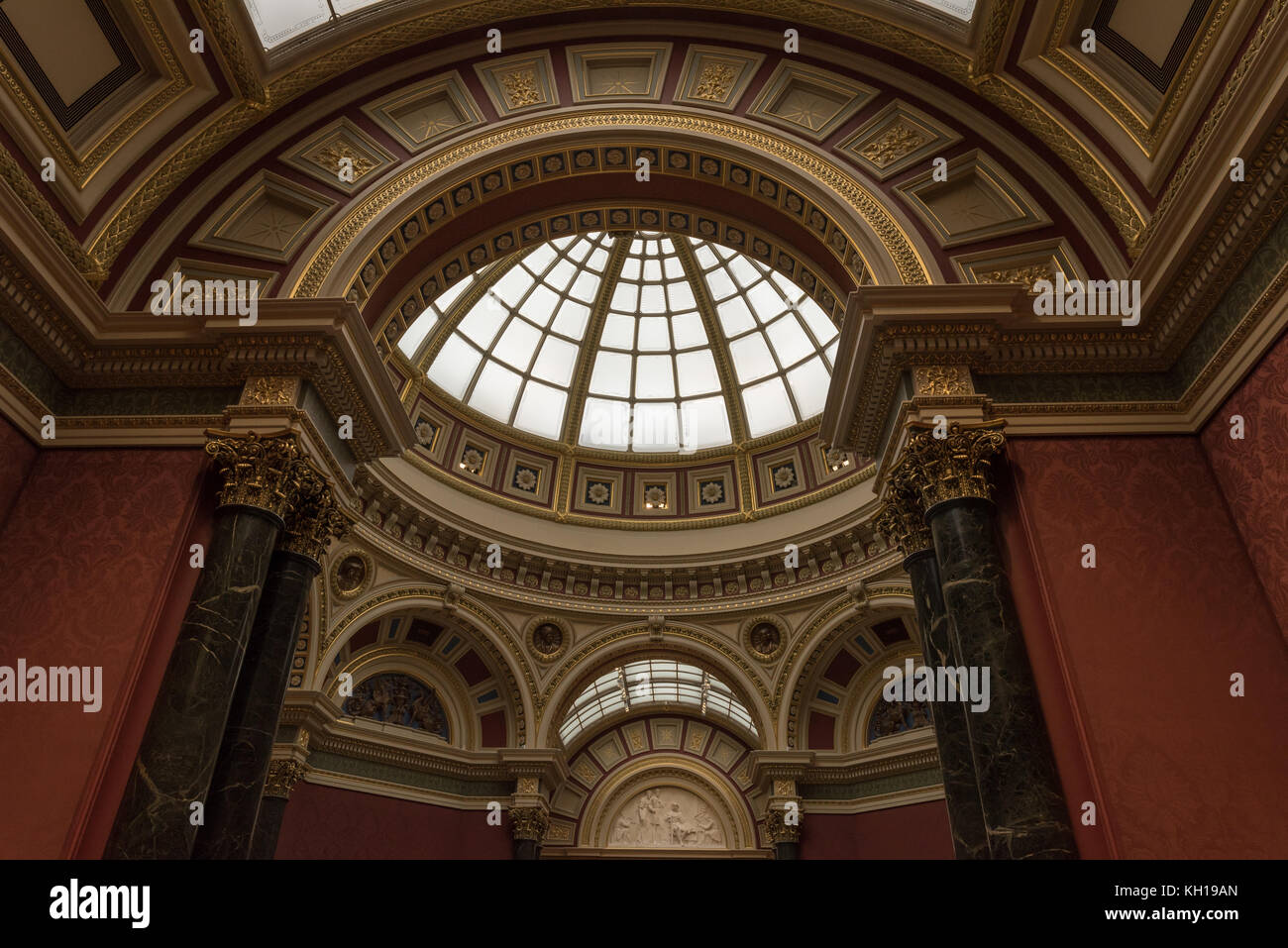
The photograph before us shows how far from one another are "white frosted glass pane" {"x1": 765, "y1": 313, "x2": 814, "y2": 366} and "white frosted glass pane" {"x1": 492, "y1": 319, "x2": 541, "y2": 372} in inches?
228

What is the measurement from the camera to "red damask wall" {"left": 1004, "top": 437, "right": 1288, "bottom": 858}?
18.0 feet

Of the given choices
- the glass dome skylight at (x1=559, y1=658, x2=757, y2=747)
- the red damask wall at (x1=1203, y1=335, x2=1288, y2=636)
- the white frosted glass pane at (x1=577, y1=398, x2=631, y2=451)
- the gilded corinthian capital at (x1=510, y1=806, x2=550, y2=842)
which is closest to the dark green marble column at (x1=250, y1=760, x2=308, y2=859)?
the gilded corinthian capital at (x1=510, y1=806, x2=550, y2=842)

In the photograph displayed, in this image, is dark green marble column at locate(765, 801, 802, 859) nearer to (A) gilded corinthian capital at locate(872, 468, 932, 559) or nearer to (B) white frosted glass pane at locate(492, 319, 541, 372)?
(A) gilded corinthian capital at locate(872, 468, 932, 559)

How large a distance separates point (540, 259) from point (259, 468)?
507 inches

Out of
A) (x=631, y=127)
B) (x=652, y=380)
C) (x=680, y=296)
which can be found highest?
(x=680, y=296)

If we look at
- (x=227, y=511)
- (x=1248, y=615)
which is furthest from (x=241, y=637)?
(x=1248, y=615)

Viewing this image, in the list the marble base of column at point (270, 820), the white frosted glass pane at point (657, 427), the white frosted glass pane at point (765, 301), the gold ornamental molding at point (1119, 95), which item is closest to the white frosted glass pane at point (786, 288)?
the white frosted glass pane at point (765, 301)

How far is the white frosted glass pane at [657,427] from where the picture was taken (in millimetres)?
20250

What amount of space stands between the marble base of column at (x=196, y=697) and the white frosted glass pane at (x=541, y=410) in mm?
12791

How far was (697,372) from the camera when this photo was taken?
Result: 65.9 feet

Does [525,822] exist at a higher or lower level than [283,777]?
lower

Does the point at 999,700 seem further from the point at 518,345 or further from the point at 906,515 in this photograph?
the point at 518,345

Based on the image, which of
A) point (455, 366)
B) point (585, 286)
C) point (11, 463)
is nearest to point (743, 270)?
point (585, 286)

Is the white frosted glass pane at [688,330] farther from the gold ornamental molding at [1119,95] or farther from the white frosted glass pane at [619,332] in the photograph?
the gold ornamental molding at [1119,95]
